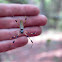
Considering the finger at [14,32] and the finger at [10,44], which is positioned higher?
the finger at [14,32]

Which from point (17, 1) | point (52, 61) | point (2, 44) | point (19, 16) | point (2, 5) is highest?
point (17, 1)

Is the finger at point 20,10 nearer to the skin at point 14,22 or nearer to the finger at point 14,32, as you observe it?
the skin at point 14,22

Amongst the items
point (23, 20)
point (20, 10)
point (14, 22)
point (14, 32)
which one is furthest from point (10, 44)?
point (20, 10)

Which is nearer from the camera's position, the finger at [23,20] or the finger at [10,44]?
the finger at [10,44]

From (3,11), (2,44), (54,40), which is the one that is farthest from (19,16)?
(54,40)

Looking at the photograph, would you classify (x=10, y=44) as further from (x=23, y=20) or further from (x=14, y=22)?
(x=23, y=20)

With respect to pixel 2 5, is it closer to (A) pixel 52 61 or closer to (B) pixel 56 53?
(A) pixel 52 61

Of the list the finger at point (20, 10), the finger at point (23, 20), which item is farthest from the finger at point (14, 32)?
the finger at point (20, 10)

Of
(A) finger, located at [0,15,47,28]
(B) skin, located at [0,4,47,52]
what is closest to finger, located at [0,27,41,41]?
(B) skin, located at [0,4,47,52]

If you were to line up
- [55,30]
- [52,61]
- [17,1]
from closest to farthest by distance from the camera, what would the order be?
[17,1] < [52,61] < [55,30]
